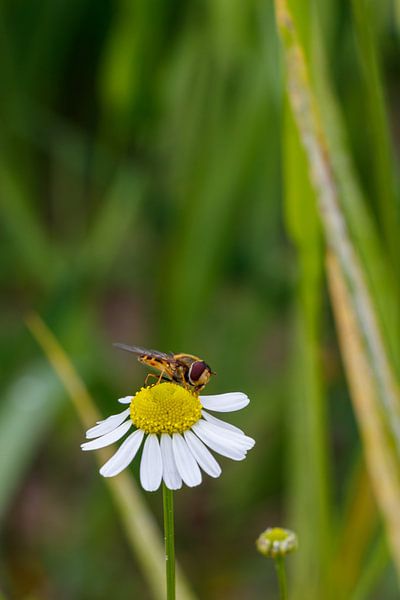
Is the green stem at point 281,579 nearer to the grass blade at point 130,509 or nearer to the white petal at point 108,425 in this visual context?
the white petal at point 108,425

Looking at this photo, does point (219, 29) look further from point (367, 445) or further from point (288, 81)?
point (367, 445)

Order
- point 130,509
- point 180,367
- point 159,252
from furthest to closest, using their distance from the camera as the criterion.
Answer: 1. point 159,252
2. point 130,509
3. point 180,367

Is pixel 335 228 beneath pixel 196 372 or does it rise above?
above

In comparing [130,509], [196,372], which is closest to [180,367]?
[196,372]

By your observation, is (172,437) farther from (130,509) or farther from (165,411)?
(130,509)

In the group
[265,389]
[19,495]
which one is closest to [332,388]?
[265,389]

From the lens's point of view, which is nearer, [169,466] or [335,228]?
[169,466]

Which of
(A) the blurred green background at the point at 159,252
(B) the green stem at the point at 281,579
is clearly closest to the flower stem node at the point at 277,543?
(B) the green stem at the point at 281,579
